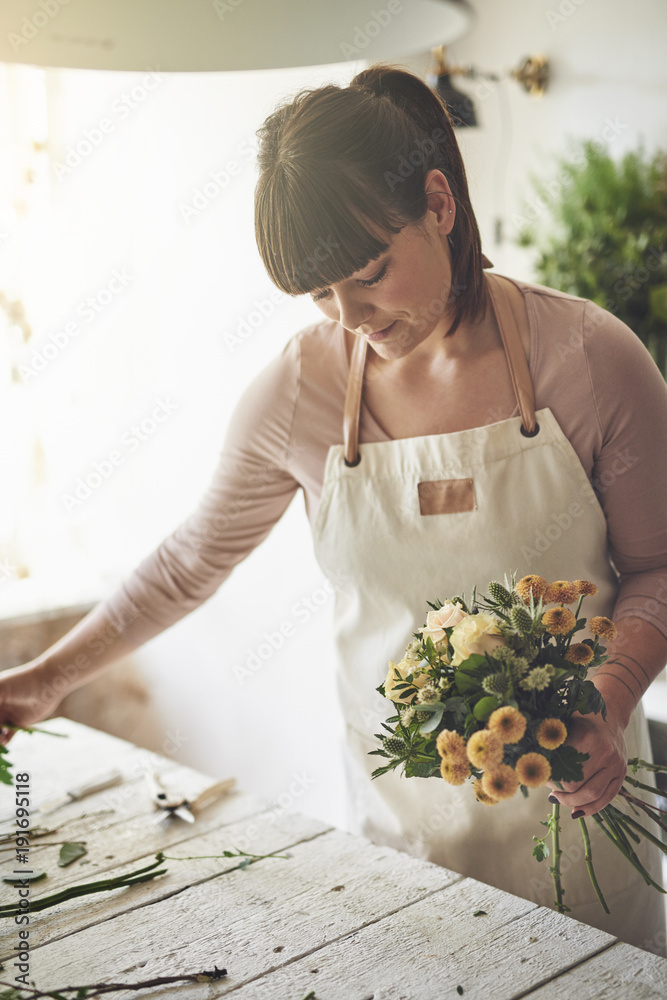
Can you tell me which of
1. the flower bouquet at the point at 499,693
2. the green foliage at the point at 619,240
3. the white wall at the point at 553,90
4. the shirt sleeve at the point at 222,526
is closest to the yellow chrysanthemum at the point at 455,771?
the flower bouquet at the point at 499,693

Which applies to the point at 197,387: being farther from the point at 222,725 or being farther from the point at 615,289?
the point at 615,289

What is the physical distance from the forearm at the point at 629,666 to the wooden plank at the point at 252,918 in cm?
27

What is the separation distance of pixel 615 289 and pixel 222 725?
188cm

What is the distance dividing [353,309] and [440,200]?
19 centimetres

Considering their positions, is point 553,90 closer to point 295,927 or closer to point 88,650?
point 88,650

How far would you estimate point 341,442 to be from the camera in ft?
4.41

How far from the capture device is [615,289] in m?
2.16

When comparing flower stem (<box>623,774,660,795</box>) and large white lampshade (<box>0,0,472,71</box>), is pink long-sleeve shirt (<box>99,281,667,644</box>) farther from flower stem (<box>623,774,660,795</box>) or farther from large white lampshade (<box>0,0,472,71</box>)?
large white lampshade (<box>0,0,472,71</box>)

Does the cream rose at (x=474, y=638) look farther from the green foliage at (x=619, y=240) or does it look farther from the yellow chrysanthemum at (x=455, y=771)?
the green foliage at (x=619, y=240)

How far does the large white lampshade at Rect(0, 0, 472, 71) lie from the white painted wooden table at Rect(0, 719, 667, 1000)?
36.4 inches

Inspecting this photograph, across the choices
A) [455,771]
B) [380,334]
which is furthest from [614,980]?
[380,334]

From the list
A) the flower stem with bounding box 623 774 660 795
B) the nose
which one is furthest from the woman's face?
the flower stem with bounding box 623 774 660 795

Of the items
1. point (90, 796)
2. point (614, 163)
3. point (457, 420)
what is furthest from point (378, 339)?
point (614, 163)

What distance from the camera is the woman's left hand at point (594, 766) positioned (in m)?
0.91
